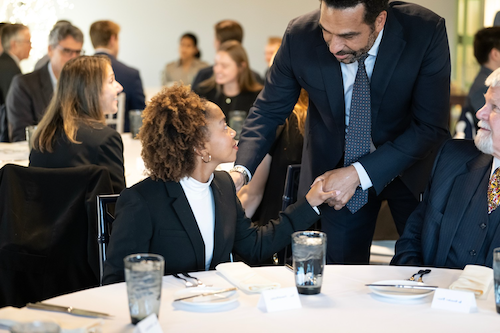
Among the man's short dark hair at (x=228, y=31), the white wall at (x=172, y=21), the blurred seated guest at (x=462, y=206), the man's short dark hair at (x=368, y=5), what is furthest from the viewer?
the white wall at (x=172, y=21)

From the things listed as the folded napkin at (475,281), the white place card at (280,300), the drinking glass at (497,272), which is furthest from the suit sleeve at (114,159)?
the drinking glass at (497,272)

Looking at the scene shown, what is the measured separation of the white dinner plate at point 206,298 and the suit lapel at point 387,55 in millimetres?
1122

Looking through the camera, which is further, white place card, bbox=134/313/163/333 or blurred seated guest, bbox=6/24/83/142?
blurred seated guest, bbox=6/24/83/142

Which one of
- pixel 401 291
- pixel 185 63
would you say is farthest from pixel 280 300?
pixel 185 63

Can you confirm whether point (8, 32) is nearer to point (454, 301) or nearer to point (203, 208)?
point (203, 208)

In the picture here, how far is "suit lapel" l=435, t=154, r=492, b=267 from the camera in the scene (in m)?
1.87

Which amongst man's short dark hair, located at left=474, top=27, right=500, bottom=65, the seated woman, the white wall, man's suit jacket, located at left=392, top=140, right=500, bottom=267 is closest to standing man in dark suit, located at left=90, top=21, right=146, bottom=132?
the seated woman

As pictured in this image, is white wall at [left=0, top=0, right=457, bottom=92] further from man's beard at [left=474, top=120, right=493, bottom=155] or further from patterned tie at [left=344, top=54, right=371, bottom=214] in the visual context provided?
man's beard at [left=474, top=120, right=493, bottom=155]

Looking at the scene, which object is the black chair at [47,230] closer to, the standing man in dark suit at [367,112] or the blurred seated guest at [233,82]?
the standing man in dark suit at [367,112]

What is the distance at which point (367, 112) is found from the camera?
7.25 ft

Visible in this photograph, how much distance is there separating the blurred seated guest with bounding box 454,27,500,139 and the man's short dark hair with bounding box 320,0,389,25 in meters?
3.17

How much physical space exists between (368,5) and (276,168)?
122 cm

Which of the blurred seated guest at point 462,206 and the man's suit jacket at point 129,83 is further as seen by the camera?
the man's suit jacket at point 129,83

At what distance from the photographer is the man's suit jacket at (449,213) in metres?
1.84
